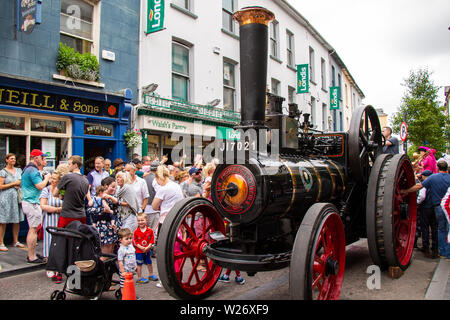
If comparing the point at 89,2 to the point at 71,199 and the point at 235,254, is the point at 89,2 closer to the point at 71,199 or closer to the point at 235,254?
the point at 71,199

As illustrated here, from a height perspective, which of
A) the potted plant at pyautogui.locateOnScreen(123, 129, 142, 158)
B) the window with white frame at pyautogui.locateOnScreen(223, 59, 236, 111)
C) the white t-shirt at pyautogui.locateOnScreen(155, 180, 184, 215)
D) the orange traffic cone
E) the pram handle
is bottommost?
the orange traffic cone

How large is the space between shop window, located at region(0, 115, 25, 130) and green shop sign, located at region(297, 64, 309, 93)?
486 inches

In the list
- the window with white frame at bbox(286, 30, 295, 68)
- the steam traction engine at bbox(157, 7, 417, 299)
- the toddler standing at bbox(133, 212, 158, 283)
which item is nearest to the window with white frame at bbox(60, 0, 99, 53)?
the toddler standing at bbox(133, 212, 158, 283)

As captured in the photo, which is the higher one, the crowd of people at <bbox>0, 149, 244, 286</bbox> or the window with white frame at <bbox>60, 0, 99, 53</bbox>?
the window with white frame at <bbox>60, 0, 99, 53</bbox>

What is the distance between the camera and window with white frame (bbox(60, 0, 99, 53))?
26.7ft

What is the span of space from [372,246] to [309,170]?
1.15 metres

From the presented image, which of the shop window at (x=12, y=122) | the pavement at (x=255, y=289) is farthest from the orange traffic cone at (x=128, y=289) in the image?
the shop window at (x=12, y=122)

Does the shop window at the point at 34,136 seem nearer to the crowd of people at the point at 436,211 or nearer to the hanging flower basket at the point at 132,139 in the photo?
the hanging flower basket at the point at 132,139

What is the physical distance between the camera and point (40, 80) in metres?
7.31

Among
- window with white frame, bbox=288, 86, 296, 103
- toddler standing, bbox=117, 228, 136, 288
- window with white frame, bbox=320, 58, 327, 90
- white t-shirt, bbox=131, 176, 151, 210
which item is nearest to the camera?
toddler standing, bbox=117, 228, 136, 288

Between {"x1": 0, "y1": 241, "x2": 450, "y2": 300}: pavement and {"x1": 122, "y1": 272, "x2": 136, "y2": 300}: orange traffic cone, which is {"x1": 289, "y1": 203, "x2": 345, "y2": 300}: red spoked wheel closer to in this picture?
{"x1": 0, "y1": 241, "x2": 450, "y2": 300}: pavement

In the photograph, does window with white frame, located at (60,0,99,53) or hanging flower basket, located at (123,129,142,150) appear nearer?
window with white frame, located at (60,0,99,53)

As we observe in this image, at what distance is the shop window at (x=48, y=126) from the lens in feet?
24.7

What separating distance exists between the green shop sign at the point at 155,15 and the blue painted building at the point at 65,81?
391 millimetres
